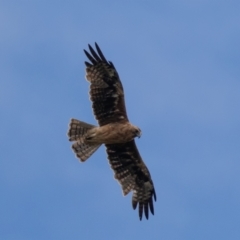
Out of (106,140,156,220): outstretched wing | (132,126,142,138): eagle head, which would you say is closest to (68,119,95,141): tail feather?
(132,126,142,138): eagle head

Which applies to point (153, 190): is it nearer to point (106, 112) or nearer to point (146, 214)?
point (146, 214)

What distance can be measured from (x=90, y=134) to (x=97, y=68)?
55.0 inches

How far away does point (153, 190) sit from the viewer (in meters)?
24.9

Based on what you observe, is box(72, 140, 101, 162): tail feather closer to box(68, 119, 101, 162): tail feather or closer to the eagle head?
box(68, 119, 101, 162): tail feather

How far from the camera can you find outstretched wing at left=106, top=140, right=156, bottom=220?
24672mm

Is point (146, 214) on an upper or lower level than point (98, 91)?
lower

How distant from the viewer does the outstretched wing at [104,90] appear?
23828 millimetres

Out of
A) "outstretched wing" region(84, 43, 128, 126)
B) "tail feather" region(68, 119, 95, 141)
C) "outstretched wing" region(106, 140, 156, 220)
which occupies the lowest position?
"outstretched wing" region(106, 140, 156, 220)

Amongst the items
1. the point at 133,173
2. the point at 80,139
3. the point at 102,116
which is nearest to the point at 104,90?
the point at 102,116

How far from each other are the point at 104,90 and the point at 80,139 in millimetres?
1157

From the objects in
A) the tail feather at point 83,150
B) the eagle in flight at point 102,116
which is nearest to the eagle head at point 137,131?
the eagle in flight at point 102,116

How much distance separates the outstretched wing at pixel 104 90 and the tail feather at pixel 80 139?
1.21ft

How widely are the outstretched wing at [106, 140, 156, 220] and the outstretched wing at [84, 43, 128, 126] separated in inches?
38.6

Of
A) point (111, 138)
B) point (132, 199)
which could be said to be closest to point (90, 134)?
point (111, 138)
